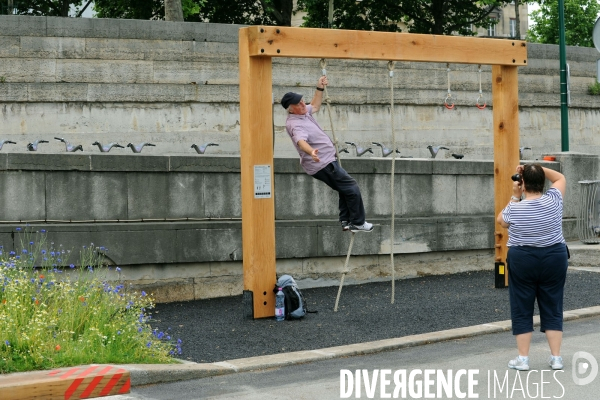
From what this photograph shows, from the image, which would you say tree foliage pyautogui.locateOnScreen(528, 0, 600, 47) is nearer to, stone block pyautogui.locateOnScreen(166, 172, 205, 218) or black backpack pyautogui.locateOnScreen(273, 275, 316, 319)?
stone block pyautogui.locateOnScreen(166, 172, 205, 218)

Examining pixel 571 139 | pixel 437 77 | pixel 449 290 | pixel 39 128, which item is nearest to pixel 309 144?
pixel 449 290

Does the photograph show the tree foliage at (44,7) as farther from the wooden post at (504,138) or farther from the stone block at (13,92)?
the wooden post at (504,138)

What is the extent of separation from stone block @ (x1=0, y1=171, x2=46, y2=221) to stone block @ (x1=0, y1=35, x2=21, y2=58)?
612cm

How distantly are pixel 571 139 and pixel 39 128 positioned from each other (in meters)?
12.1

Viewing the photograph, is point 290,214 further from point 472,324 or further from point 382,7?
point 382,7

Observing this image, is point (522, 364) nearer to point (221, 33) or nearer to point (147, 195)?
point (147, 195)

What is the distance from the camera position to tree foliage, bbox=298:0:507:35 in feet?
125

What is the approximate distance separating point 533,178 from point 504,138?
212 inches

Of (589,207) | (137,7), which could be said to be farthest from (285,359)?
(137,7)

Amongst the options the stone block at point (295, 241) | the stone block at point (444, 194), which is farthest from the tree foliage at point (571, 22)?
the stone block at point (295, 241)

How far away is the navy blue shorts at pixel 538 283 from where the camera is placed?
24.5 feet

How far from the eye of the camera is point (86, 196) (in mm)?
11539

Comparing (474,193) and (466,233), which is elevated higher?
(474,193)

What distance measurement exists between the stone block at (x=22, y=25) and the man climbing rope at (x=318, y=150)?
7.75 metres
